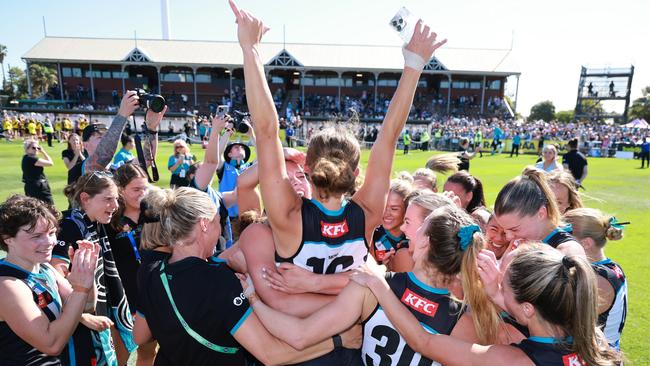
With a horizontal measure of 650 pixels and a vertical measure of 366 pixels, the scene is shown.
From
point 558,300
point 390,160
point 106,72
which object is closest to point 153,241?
point 390,160

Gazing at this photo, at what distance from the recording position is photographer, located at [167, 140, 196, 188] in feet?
25.4

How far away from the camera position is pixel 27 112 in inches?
1490

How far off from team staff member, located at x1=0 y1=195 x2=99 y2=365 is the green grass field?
5025 millimetres

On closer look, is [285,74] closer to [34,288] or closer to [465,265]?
[34,288]

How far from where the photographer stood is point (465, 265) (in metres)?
2.07

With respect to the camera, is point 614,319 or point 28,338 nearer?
point 28,338

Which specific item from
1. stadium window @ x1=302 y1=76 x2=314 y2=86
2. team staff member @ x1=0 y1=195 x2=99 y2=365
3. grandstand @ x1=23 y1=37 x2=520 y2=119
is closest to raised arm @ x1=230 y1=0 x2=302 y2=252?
team staff member @ x1=0 y1=195 x2=99 y2=365

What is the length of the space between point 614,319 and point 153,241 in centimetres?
312

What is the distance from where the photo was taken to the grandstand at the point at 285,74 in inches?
1700

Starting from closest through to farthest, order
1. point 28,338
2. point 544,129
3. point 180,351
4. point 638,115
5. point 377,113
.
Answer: point 180,351
point 28,338
point 544,129
point 377,113
point 638,115

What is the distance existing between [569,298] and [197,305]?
5.80 ft

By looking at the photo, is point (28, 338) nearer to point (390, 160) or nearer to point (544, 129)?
point (390, 160)

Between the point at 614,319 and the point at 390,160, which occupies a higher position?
the point at 390,160

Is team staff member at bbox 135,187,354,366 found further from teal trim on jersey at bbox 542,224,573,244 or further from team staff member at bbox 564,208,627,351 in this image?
team staff member at bbox 564,208,627,351
